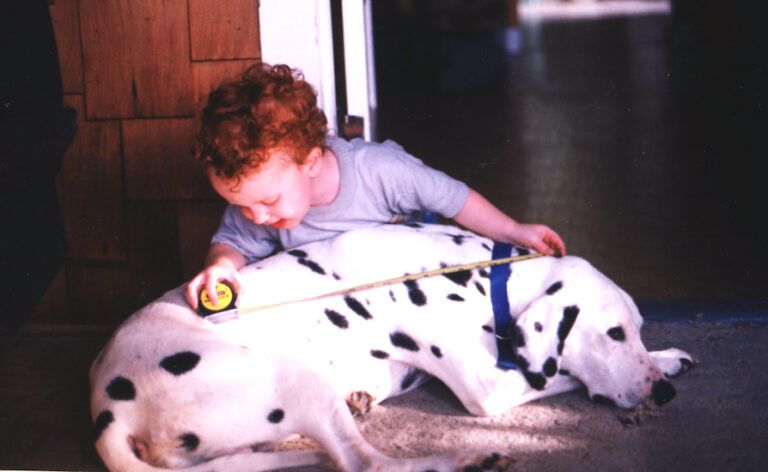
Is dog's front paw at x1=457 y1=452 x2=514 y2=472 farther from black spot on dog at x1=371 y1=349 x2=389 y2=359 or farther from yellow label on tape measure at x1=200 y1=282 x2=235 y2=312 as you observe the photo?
yellow label on tape measure at x1=200 y1=282 x2=235 y2=312

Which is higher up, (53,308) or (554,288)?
(554,288)

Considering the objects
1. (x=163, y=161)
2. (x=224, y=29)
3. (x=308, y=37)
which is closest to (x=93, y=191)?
(x=163, y=161)

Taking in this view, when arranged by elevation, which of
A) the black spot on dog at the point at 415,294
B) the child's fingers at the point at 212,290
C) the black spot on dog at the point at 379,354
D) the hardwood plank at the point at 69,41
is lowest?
the black spot on dog at the point at 379,354

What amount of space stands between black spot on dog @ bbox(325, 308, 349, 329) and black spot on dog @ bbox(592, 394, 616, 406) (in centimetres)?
74

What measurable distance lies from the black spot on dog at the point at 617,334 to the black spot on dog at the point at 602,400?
0.61 ft

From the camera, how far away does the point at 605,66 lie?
9.47 metres

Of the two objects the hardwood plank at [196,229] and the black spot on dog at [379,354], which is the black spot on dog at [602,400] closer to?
the black spot on dog at [379,354]

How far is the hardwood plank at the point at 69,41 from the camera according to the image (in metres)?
3.43

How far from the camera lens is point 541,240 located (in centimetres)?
276

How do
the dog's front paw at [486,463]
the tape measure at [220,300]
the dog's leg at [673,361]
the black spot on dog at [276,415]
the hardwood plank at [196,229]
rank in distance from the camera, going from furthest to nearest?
the hardwood plank at [196,229] < the dog's leg at [673,361] < the tape measure at [220,300] < the black spot on dog at [276,415] < the dog's front paw at [486,463]

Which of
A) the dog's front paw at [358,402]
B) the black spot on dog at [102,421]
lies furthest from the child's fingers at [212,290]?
the dog's front paw at [358,402]

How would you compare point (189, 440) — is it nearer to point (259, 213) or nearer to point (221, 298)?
point (221, 298)

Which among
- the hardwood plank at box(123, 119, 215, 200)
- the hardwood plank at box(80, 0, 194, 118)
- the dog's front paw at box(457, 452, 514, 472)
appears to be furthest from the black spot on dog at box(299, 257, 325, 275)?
the hardwood plank at box(80, 0, 194, 118)

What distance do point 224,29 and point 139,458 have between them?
1631mm
